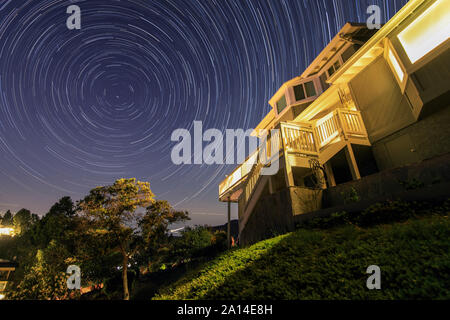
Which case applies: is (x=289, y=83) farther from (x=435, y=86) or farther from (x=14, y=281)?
(x=14, y=281)

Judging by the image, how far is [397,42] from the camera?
25.8 feet

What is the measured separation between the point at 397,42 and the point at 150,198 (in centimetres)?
1863

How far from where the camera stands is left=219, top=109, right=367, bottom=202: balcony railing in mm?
8453

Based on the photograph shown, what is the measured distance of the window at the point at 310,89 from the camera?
57.5 feet

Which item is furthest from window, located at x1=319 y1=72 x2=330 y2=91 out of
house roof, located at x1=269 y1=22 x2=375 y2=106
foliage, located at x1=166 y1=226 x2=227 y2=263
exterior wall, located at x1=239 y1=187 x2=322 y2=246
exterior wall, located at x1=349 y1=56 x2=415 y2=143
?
foliage, located at x1=166 y1=226 x2=227 y2=263

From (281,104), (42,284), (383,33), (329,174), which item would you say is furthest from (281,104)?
(42,284)

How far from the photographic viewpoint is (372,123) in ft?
31.0

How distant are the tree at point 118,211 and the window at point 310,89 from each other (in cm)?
1623

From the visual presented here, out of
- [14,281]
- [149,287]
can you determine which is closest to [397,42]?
[149,287]

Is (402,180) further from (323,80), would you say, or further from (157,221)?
(157,221)

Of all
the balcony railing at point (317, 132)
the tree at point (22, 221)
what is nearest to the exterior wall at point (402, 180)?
the balcony railing at point (317, 132)

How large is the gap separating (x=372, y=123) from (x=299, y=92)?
9.72 m

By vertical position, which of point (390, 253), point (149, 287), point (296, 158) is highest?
point (296, 158)

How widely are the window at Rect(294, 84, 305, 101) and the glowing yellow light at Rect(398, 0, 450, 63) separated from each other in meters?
10.3
